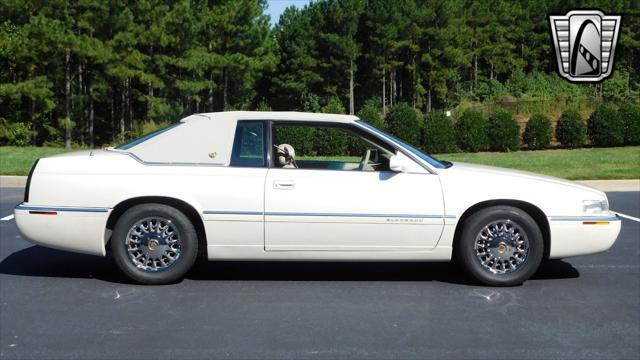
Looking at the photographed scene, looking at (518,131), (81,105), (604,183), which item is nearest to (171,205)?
(604,183)

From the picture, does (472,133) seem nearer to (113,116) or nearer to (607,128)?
(607,128)

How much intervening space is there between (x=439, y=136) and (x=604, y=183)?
45.6 ft

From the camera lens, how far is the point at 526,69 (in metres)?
84.8

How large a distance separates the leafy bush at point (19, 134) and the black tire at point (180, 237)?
45.9 m

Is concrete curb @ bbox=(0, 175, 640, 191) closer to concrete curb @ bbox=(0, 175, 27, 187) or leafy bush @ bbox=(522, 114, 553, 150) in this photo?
concrete curb @ bbox=(0, 175, 27, 187)

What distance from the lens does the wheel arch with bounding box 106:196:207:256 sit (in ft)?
22.7

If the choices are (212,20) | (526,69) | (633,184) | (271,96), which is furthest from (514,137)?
(526,69)

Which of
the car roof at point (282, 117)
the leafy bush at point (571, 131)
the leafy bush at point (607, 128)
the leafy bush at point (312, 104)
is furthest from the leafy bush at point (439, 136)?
the leafy bush at point (312, 104)

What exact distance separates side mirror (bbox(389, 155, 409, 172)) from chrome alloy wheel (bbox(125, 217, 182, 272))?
6.48 ft

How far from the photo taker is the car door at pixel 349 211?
679 centimetres

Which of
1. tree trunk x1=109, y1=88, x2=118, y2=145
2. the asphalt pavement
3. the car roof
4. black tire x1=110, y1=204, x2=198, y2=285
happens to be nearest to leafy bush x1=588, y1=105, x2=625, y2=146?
the asphalt pavement

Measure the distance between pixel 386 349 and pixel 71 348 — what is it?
6.79 ft

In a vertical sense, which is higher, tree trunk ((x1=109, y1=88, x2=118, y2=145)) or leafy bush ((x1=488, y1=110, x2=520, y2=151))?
tree trunk ((x1=109, y1=88, x2=118, y2=145))

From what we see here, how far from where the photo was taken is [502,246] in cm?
695
